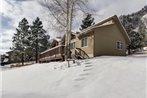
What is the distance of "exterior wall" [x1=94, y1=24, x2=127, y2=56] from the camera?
977 inches

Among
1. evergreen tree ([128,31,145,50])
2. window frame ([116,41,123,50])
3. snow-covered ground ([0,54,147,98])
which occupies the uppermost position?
evergreen tree ([128,31,145,50])

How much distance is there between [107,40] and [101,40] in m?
1.00

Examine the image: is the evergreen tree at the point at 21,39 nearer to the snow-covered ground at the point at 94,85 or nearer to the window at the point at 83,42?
the window at the point at 83,42

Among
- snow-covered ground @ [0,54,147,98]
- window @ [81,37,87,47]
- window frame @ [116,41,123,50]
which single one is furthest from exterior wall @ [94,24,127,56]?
snow-covered ground @ [0,54,147,98]

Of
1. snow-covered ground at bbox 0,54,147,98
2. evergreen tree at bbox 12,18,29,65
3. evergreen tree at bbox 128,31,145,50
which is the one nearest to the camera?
snow-covered ground at bbox 0,54,147,98

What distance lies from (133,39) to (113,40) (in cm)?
2225

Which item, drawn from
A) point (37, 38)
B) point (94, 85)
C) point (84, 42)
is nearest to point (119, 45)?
point (84, 42)

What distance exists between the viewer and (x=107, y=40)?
84.8 feet

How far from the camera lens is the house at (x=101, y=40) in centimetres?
2475

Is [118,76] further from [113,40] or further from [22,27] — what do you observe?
[22,27]

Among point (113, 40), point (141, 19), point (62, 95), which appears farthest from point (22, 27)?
point (141, 19)

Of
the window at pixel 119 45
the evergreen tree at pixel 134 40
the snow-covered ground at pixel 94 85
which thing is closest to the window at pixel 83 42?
the window at pixel 119 45

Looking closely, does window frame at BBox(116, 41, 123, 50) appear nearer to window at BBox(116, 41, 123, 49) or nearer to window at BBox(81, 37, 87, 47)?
window at BBox(116, 41, 123, 49)

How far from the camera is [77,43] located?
92.8 feet
